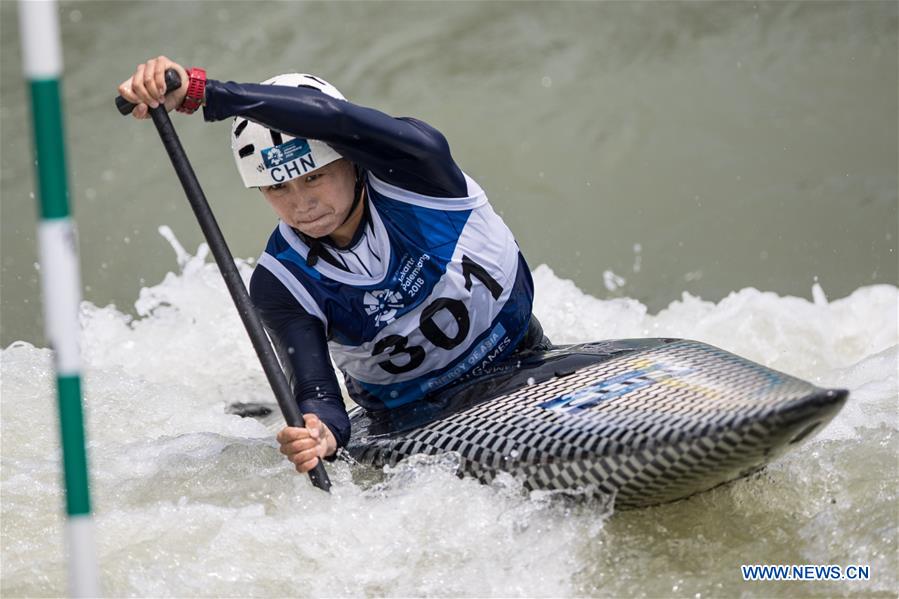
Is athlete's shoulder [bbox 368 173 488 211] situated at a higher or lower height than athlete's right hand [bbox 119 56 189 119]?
lower

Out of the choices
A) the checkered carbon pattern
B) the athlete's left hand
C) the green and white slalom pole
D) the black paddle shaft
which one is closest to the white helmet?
the black paddle shaft

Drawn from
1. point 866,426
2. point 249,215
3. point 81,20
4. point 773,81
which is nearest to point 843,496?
point 866,426

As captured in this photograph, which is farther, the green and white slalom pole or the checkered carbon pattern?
the checkered carbon pattern

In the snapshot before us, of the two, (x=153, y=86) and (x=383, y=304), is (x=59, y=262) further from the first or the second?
(x=383, y=304)

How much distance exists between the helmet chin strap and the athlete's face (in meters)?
0.01

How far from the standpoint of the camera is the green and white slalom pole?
1.91m

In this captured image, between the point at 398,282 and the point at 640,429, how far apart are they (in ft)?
2.65

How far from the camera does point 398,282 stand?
3.15 m

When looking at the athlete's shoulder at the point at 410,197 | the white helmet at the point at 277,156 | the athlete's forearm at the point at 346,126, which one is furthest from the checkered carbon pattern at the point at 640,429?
the white helmet at the point at 277,156

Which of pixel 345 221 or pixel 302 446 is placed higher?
pixel 345 221

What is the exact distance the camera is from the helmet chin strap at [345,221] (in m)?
3.11

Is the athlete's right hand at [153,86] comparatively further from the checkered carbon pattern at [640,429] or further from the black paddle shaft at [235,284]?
the checkered carbon pattern at [640,429]

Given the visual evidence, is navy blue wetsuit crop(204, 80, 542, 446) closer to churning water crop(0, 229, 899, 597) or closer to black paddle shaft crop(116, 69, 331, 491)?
black paddle shaft crop(116, 69, 331, 491)

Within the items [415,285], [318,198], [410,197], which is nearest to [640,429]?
[415,285]
